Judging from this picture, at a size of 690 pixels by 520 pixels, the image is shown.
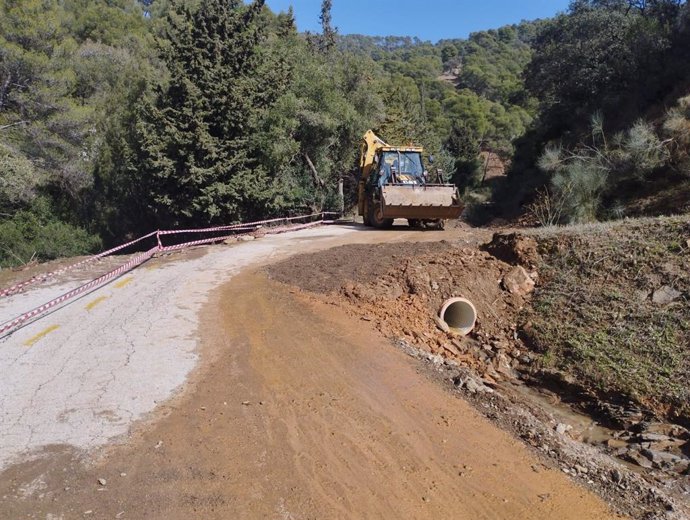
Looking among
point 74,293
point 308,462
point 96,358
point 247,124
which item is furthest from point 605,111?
point 308,462

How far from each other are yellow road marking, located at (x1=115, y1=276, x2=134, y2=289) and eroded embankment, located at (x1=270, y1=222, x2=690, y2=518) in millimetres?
2867

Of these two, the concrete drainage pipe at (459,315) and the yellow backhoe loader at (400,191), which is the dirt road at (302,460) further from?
the yellow backhoe loader at (400,191)

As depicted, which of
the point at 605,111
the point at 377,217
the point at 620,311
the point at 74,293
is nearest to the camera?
the point at 620,311

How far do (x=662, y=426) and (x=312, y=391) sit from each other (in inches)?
163

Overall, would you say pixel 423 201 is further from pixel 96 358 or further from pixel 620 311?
pixel 96 358

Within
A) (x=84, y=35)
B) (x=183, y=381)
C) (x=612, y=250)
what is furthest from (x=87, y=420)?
(x=84, y=35)

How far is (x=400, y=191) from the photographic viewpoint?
16.5 m

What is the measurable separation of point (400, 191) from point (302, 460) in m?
12.4

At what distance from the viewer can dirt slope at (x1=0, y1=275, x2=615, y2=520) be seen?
4.28 m

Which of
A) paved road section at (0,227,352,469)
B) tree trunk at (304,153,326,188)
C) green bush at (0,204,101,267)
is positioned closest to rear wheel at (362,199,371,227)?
tree trunk at (304,153,326,188)

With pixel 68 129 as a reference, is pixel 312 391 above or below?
below

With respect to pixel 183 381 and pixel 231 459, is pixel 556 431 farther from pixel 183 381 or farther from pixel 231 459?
pixel 183 381

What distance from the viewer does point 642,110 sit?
22.6 meters

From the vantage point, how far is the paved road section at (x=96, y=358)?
5.36 m
